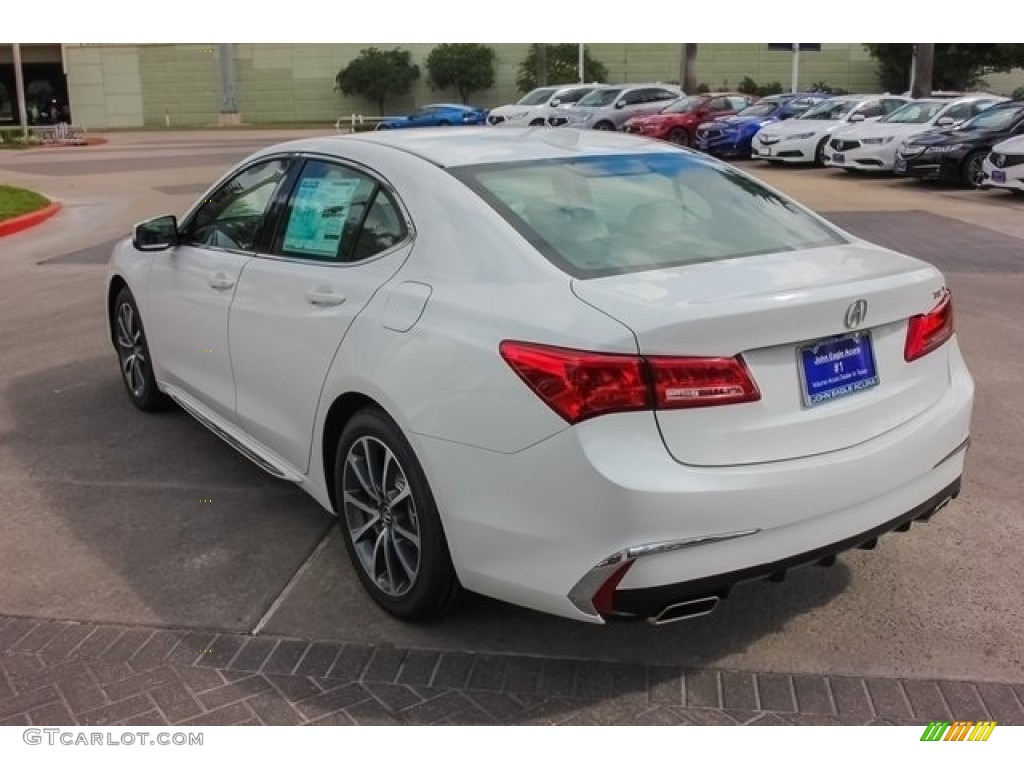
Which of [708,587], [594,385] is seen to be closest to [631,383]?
[594,385]

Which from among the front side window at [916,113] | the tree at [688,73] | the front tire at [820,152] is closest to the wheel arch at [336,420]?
the front side window at [916,113]

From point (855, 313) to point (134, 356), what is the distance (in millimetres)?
4155

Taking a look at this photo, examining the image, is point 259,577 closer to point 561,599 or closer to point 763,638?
point 561,599

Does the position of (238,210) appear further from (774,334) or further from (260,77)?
(260,77)

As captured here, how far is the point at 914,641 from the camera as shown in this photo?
10.8ft

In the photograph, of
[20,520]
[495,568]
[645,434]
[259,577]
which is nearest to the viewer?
[645,434]

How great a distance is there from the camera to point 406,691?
3.06 meters

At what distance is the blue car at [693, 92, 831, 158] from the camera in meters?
24.2

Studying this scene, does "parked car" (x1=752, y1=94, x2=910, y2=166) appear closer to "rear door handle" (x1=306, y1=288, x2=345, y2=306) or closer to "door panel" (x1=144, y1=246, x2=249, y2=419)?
"door panel" (x1=144, y1=246, x2=249, y2=419)

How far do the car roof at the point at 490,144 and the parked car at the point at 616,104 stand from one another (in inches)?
960

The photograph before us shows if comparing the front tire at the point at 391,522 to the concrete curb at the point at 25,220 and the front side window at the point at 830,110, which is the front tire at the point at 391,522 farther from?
the front side window at the point at 830,110

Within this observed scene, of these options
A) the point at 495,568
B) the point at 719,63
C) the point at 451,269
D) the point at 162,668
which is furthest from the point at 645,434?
the point at 719,63

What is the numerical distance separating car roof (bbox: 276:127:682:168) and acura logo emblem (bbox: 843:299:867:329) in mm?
1355

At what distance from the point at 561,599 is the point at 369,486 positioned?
956 millimetres
